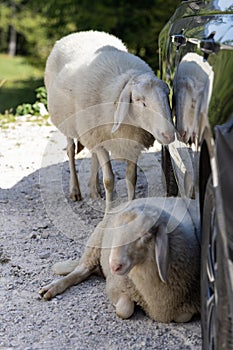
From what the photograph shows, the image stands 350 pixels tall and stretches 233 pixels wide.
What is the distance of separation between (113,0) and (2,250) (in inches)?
504

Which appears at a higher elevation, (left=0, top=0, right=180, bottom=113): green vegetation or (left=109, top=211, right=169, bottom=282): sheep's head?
(left=109, top=211, right=169, bottom=282): sheep's head

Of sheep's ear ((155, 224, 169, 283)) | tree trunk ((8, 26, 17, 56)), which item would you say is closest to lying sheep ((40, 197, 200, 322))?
sheep's ear ((155, 224, 169, 283))

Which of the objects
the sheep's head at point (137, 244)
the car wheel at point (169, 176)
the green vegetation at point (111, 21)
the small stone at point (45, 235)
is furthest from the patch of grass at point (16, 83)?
the sheep's head at point (137, 244)

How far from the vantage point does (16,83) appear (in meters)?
22.8

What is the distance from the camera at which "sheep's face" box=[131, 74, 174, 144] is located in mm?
4840

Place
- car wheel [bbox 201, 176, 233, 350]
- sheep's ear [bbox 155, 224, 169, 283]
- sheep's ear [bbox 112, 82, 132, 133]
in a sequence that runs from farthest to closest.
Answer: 1. sheep's ear [bbox 112, 82, 132, 133]
2. sheep's ear [bbox 155, 224, 169, 283]
3. car wheel [bbox 201, 176, 233, 350]

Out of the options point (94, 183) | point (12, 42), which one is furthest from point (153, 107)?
point (12, 42)

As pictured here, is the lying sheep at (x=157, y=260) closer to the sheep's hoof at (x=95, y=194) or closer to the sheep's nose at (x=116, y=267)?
the sheep's nose at (x=116, y=267)

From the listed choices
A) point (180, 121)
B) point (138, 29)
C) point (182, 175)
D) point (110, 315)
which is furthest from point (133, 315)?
point (138, 29)

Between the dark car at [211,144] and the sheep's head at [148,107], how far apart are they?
45 cm

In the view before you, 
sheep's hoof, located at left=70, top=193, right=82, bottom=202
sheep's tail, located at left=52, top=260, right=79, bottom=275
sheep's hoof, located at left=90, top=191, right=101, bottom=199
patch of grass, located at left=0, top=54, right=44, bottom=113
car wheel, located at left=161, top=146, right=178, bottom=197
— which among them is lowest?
patch of grass, located at left=0, top=54, right=44, bottom=113

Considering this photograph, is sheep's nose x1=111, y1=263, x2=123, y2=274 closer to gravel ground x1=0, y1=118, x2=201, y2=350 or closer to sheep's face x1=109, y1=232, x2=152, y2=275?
sheep's face x1=109, y1=232, x2=152, y2=275

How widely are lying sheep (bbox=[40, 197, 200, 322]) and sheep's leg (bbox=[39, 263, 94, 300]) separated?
14.9 inches

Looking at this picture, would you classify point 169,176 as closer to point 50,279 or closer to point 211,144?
point 50,279
